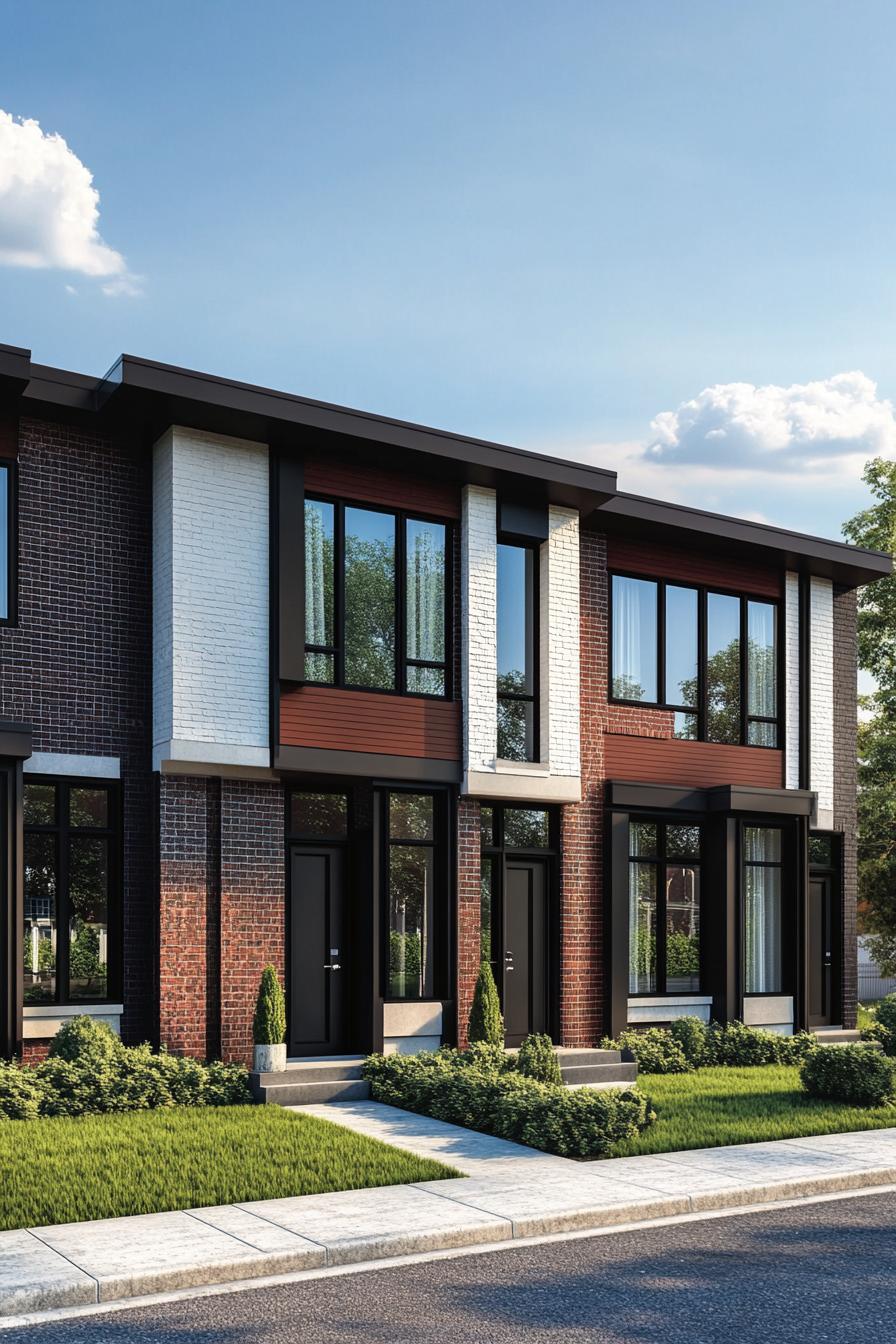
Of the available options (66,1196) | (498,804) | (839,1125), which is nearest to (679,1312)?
(66,1196)

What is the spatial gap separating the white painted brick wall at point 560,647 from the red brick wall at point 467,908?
1.42 m

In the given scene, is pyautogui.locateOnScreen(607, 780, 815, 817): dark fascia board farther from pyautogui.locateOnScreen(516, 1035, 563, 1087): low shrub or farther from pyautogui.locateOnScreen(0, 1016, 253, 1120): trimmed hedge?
pyautogui.locateOnScreen(0, 1016, 253, 1120): trimmed hedge

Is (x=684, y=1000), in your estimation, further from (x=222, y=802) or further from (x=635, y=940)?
(x=222, y=802)

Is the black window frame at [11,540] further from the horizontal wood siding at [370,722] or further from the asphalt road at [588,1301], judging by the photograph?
the asphalt road at [588,1301]

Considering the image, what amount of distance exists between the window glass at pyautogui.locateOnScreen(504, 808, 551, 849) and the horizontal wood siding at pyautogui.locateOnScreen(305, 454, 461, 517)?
3.93 m

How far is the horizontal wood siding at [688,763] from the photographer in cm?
1905

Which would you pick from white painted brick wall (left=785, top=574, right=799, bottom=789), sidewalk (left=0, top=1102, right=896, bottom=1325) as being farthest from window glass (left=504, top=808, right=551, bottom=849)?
sidewalk (left=0, top=1102, right=896, bottom=1325)

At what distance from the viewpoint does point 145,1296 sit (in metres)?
7.96

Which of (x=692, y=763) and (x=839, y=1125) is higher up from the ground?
(x=692, y=763)

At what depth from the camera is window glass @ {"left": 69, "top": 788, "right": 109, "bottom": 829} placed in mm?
15242

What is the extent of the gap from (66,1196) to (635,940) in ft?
35.2

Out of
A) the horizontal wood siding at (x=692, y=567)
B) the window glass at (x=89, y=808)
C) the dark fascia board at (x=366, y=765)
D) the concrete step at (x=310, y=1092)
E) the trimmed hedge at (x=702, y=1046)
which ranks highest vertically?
the horizontal wood siding at (x=692, y=567)

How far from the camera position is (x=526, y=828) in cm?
1816

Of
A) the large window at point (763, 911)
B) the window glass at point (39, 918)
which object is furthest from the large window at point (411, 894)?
the large window at point (763, 911)
